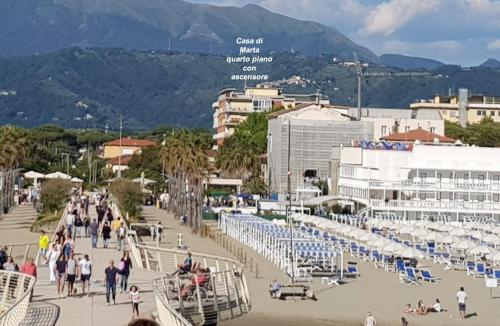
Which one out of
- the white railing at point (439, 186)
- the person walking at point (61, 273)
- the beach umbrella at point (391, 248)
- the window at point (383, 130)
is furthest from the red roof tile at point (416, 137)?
the person walking at point (61, 273)

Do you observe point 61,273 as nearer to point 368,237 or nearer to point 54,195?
point 368,237

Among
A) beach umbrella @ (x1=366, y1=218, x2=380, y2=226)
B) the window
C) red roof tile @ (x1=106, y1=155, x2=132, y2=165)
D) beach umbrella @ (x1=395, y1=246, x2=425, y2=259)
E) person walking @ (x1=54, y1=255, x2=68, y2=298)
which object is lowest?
beach umbrella @ (x1=395, y1=246, x2=425, y2=259)

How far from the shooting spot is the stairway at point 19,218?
5569 centimetres

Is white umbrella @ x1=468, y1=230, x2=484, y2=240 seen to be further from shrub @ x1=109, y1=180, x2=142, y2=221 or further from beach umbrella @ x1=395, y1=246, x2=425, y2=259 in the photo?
shrub @ x1=109, y1=180, x2=142, y2=221

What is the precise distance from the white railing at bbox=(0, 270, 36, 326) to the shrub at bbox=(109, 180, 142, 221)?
136 feet

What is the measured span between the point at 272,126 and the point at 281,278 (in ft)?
217

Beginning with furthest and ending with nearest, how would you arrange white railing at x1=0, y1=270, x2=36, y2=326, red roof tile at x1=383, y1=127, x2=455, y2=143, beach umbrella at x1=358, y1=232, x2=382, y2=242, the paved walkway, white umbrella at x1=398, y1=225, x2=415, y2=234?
red roof tile at x1=383, y1=127, x2=455, y2=143 < white umbrella at x1=398, y1=225, x2=415, y2=234 < beach umbrella at x1=358, y1=232, x2=382, y2=242 < the paved walkway < white railing at x1=0, y1=270, x2=36, y2=326

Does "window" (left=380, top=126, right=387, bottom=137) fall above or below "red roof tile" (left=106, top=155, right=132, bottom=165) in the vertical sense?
above

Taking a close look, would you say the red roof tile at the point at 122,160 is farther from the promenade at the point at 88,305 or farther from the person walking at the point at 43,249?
the promenade at the point at 88,305

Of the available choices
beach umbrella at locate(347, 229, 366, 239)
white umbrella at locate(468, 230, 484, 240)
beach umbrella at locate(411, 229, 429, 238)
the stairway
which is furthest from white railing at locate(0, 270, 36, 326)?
white umbrella at locate(468, 230, 484, 240)

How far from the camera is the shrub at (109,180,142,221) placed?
62.3m

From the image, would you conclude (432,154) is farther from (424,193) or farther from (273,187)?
(273,187)

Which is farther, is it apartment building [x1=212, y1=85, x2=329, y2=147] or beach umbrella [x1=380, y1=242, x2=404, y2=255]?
apartment building [x1=212, y1=85, x2=329, y2=147]

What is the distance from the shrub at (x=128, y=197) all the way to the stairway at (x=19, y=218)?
5.40m
